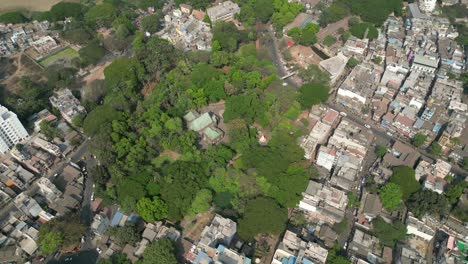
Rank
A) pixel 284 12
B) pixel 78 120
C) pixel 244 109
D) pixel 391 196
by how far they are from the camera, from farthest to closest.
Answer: pixel 284 12
pixel 78 120
pixel 244 109
pixel 391 196

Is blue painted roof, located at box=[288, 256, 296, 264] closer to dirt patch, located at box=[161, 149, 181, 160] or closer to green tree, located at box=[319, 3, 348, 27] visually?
dirt patch, located at box=[161, 149, 181, 160]

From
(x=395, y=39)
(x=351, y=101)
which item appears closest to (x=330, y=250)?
(x=351, y=101)

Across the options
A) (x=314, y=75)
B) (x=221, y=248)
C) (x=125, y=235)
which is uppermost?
(x=314, y=75)

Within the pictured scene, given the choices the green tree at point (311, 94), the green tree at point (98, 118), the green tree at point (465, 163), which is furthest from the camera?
the green tree at point (311, 94)

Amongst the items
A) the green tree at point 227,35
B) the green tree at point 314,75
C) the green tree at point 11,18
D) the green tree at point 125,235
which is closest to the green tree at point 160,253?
the green tree at point 125,235

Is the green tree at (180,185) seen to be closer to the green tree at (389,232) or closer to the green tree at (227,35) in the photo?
the green tree at (389,232)

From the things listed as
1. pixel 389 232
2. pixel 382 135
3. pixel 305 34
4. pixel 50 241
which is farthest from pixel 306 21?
pixel 50 241

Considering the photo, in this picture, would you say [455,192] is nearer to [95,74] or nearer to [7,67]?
→ [95,74]
